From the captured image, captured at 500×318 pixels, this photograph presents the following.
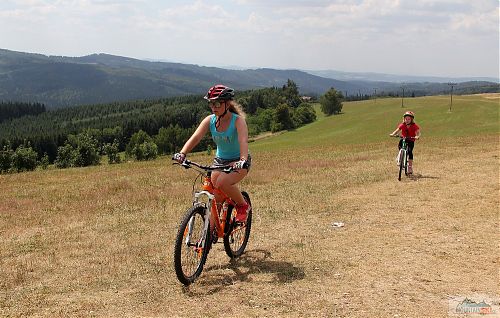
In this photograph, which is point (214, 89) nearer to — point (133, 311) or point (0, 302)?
point (133, 311)

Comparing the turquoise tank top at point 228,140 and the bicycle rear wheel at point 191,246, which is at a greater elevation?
the turquoise tank top at point 228,140

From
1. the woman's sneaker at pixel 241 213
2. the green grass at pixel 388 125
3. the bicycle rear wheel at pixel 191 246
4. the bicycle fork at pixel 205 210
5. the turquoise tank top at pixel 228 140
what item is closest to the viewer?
the bicycle rear wheel at pixel 191 246

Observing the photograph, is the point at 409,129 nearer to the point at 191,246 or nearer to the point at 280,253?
the point at 280,253

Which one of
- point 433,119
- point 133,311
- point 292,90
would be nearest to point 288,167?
point 133,311

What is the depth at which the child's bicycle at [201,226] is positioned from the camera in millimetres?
7012

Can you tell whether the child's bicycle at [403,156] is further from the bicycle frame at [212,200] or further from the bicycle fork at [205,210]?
the bicycle fork at [205,210]

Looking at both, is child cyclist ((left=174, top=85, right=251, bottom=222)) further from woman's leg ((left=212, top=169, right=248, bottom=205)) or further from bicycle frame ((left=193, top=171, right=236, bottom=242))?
bicycle frame ((left=193, top=171, right=236, bottom=242))

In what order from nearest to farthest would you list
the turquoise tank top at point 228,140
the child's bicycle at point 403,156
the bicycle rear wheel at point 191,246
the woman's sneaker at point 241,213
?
the bicycle rear wheel at point 191,246
the turquoise tank top at point 228,140
the woman's sneaker at point 241,213
the child's bicycle at point 403,156

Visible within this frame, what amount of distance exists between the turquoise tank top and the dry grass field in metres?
2.22

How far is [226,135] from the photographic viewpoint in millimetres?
7625

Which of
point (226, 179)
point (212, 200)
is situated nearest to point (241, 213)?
point (212, 200)

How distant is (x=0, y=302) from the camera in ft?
22.7

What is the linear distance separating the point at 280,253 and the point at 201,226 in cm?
246

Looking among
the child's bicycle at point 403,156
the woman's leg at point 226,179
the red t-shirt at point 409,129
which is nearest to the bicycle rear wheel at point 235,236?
the woman's leg at point 226,179
